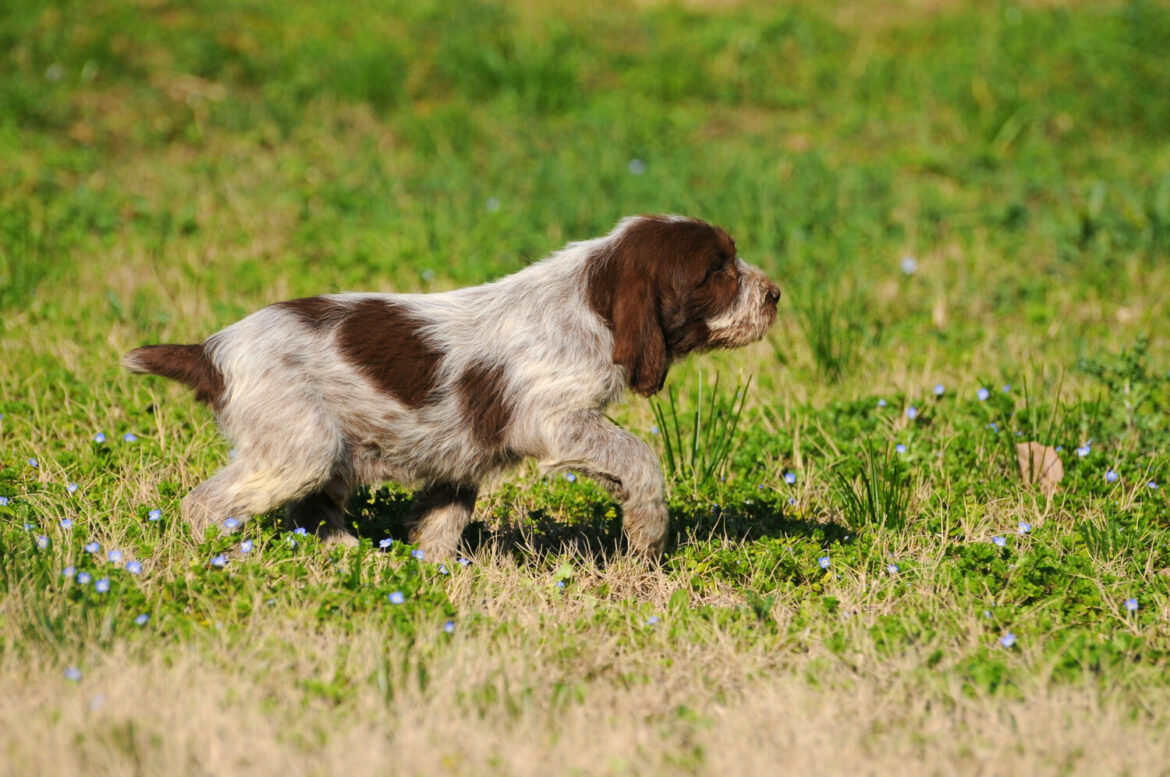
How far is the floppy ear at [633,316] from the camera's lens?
4500 mm

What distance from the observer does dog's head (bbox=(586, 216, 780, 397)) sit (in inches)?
178

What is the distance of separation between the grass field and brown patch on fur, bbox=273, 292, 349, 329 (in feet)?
2.71

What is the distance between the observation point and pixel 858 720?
12.1 feet

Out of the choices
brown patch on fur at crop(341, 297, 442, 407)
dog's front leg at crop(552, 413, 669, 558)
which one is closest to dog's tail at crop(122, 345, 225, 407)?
brown patch on fur at crop(341, 297, 442, 407)

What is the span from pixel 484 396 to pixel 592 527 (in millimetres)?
1113

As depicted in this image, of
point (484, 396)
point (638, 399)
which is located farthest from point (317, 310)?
point (638, 399)

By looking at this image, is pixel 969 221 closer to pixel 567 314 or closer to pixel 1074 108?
pixel 1074 108

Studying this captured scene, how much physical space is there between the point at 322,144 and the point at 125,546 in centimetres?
576

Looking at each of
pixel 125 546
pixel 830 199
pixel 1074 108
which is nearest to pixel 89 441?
pixel 125 546

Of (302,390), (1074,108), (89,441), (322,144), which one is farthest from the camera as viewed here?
(1074,108)

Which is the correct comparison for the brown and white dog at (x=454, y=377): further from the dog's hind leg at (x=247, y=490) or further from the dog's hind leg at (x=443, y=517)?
the dog's hind leg at (x=443, y=517)

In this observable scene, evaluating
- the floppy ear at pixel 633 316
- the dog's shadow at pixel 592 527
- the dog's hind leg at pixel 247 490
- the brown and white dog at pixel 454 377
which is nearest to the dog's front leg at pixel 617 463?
the brown and white dog at pixel 454 377

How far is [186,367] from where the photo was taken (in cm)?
450

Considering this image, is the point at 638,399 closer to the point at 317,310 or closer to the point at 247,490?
the point at 317,310
